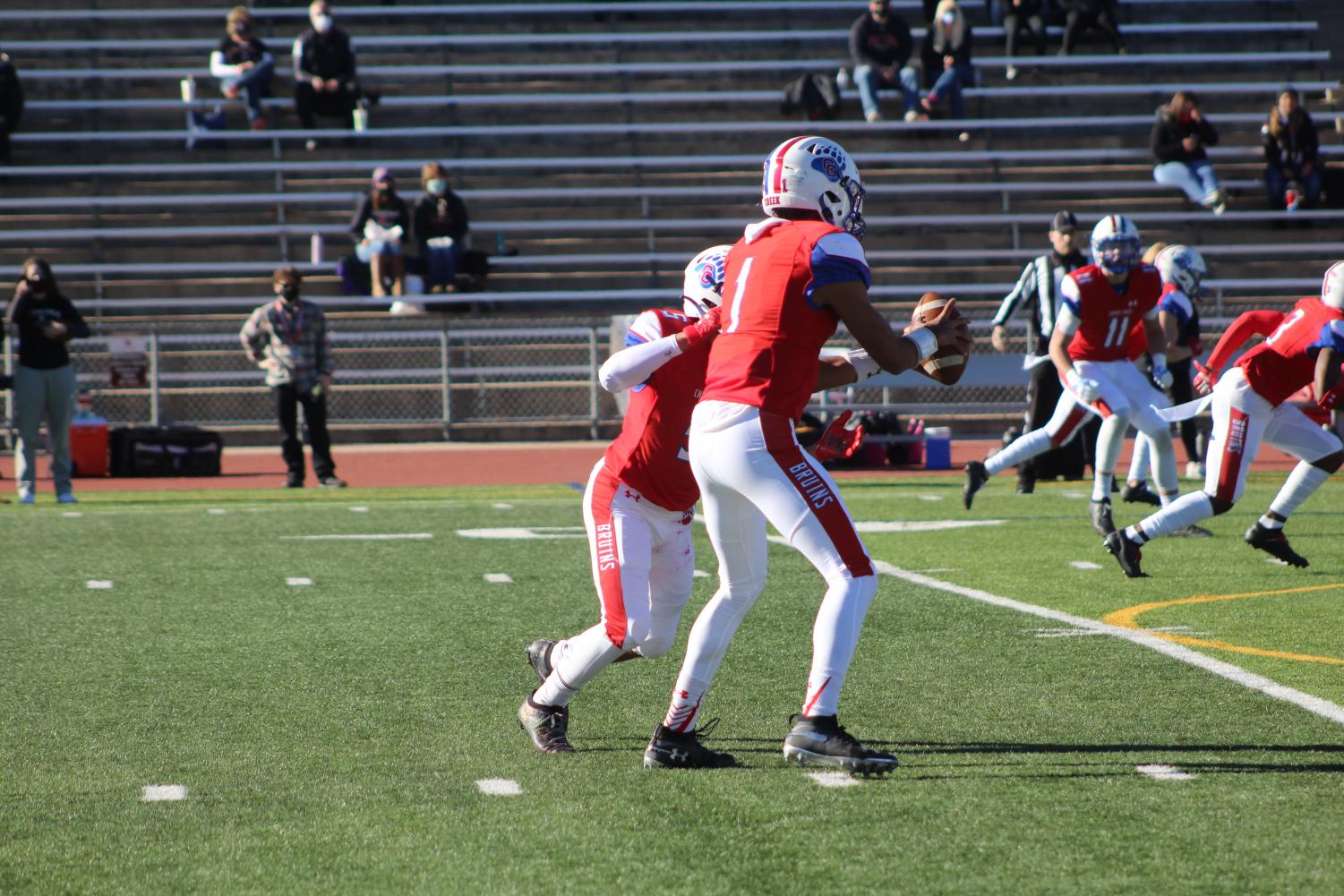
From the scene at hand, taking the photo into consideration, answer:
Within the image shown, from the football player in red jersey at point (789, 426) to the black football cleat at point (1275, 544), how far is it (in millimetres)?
4557

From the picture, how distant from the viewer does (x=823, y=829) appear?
13.3ft

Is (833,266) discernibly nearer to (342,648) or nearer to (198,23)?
(342,648)

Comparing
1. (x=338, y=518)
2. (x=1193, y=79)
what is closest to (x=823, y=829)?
(x=338, y=518)

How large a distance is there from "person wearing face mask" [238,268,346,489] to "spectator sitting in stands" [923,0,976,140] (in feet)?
36.9

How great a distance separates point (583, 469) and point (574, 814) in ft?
40.3

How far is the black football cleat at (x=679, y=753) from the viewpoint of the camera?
4730 millimetres

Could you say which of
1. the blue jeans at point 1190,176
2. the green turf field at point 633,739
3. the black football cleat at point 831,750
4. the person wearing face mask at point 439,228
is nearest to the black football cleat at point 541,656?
the green turf field at point 633,739

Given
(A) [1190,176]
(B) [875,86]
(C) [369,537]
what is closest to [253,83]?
(B) [875,86]

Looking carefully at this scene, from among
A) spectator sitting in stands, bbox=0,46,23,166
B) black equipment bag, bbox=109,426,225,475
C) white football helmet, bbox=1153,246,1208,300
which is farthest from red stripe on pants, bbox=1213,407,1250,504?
spectator sitting in stands, bbox=0,46,23,166

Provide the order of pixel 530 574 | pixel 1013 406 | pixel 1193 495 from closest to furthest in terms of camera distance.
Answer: pixel 1193 495 → pixel 530 574 → pixel 1013 406

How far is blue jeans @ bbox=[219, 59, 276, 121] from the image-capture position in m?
22.5

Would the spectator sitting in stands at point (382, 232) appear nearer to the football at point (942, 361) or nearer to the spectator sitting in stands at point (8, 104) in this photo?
the spectator sitting in stands at point (8, 104)

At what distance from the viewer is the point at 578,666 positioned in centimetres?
500

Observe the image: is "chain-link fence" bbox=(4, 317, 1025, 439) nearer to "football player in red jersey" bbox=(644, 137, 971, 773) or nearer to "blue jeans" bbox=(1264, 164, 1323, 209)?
"blue jeans" bbox=(1264, 164, 1323, 209)
